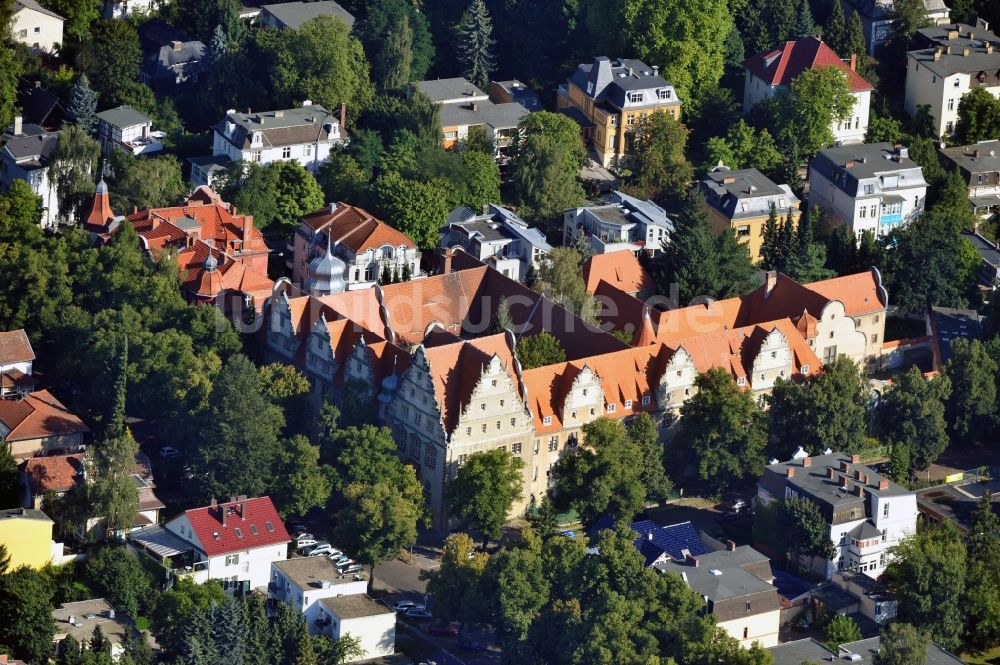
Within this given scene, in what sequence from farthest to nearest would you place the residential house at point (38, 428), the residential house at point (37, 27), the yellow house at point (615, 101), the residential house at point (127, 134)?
the residential house at point (37, 27)
the yellow house at point (615, 101)
the residential house at point (127, 134)
the residential house at point (38, 428)

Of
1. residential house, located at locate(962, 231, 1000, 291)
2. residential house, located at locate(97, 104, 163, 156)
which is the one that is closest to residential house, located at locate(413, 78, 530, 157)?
residential house, located at locate(97, 104, 163, 156)

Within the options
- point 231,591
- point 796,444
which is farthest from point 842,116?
point 231,591

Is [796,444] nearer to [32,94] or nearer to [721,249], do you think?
[721,249]

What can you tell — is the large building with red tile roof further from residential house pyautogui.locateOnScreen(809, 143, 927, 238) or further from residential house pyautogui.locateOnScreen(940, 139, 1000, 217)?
residential house pyautogui.locateOnScreen(940, 139, 1000, 217)

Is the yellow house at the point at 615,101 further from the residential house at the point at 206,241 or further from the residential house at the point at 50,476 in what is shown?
the residential house at the point at 50,476

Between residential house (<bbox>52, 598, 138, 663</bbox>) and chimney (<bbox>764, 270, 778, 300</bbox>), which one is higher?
chimney (<bbox>764, 270, 778, 300</bbox>)

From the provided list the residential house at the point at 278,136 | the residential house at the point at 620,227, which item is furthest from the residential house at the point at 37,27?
the residential house at the point at 620,227
